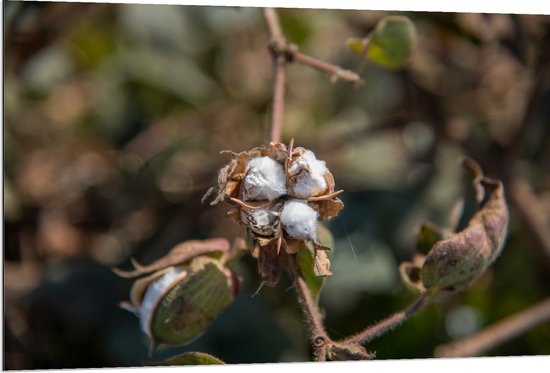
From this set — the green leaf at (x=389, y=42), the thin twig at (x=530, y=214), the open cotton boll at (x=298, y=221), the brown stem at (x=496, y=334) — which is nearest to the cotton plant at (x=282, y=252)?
the open cotton boll at (x=298, y=221)

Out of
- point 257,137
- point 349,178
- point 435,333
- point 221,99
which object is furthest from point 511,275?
point 221,99

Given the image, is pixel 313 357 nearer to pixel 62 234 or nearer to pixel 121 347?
pixel 121 347

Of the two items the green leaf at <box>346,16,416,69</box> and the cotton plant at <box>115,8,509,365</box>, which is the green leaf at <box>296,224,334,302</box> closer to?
the cotton plant at <box>115,8,509,365</box>

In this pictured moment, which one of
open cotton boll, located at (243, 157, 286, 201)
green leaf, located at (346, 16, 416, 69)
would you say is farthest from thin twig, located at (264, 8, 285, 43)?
open cotton boll, located at (243, 157, 286, 201)

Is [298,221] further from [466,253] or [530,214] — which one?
[530,214]

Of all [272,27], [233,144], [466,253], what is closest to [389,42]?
[272,27]

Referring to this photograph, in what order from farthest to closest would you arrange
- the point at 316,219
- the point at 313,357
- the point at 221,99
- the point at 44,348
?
1. the point at 221,99
2. the point at 44,348
3. the point at 313,357
4. the point at 316,219
